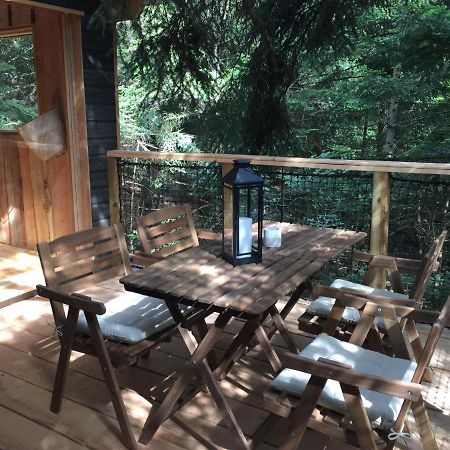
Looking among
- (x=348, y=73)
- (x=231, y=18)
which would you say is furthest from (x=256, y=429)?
(x=348, y=73)

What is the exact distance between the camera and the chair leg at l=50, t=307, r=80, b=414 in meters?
2.03

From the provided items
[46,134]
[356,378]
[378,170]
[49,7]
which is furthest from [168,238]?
[49,7]

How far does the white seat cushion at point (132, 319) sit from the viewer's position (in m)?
2.12

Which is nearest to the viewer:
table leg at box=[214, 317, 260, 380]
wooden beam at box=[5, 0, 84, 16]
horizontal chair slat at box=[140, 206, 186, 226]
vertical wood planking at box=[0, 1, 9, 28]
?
table leg at box=[214, 317, 260, 380]

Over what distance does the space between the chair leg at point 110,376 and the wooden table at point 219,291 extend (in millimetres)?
60

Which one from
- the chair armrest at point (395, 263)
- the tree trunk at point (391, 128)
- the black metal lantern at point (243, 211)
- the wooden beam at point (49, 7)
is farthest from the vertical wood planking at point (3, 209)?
the tree trunk at point (391, 128)

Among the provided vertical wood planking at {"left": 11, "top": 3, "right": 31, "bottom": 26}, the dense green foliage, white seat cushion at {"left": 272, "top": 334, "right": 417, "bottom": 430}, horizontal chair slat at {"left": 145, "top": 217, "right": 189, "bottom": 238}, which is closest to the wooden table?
white seat cushion at {"left": 272, "top": 334, "right": 417, "bottom": 430}

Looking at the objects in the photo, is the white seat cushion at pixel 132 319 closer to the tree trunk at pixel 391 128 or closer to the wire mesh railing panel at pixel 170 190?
the wire mesh railing panel at pixel 170 190

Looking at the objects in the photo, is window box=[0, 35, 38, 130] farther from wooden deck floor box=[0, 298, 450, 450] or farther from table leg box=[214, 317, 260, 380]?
table leg box=[214, 317, 260, 380]

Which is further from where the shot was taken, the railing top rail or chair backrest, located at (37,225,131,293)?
the railing top rail

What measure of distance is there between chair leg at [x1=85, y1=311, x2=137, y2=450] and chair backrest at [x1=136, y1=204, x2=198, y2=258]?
847 millimetres

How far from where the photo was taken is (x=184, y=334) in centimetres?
218

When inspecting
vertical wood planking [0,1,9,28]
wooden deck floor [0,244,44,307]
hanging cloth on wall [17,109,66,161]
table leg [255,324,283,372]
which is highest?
vertical wood planking [0,1,9,28]

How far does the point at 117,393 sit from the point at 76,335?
0.36 metres
